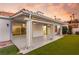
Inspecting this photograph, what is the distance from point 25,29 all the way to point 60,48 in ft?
2.04

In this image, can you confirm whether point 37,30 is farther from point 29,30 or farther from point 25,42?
point 25,42

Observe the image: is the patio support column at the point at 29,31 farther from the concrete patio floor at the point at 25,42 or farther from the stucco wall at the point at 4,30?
the stucco wall at the point at 4,30

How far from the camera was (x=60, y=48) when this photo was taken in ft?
9.84

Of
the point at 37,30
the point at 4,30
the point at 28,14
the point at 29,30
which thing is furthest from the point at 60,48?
the point at 4,30

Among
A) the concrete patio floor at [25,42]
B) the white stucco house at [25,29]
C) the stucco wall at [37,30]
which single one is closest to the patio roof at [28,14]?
the white stucco house at [25,29]

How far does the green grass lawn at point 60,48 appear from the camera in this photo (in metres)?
2.97

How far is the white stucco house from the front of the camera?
298 cm

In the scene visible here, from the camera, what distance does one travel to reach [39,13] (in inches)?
119

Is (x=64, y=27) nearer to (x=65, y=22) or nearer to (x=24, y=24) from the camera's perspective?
(x=65, y=22)

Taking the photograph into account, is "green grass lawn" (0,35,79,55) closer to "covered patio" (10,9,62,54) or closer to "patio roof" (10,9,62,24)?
"covered patio" (10,9,62,54)

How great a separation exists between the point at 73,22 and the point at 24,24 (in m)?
0.77

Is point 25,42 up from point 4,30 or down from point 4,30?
down
